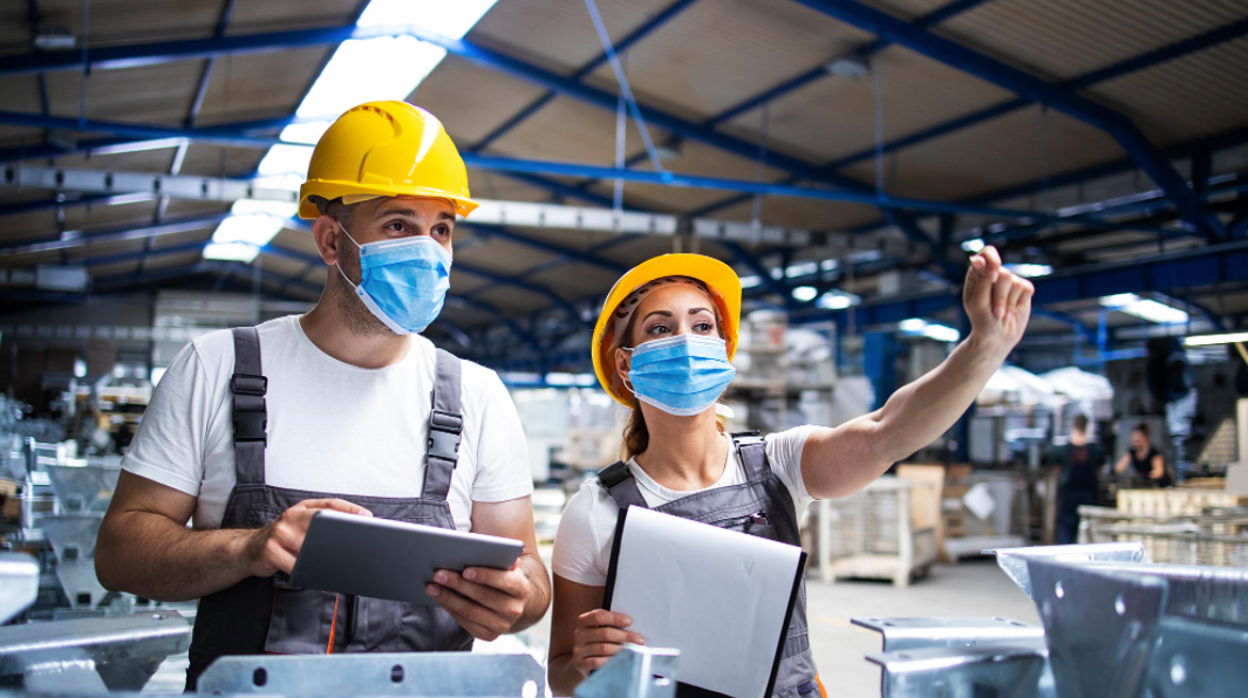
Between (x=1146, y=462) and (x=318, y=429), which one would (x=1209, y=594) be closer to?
(x=318, y=429)

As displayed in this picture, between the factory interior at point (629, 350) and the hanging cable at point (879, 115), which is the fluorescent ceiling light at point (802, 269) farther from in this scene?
the hanging cable at point (879, 115)

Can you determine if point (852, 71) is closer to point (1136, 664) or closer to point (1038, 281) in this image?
point (1038, 281)

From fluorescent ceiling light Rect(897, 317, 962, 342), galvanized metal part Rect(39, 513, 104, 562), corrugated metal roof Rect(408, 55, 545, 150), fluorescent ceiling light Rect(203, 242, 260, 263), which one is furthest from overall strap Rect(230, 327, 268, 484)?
fluorescent ceiling light Rect(897, 317, 962, 342)

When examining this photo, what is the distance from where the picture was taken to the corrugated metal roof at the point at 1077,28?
7734 mm

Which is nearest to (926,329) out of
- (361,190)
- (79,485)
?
(79,485)

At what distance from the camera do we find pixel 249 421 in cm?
179

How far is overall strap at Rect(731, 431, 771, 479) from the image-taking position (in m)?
2.14

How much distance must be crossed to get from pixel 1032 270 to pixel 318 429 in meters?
14.5

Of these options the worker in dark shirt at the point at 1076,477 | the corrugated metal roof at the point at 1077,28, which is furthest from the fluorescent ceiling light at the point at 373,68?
the worker in dark shirt at the point at 1076,477

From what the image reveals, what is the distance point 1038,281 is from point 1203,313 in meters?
6.92

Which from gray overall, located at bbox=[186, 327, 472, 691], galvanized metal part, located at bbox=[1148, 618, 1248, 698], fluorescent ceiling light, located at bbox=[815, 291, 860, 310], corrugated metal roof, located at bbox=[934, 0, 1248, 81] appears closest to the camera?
galvanized metal part, located at bbox=[1148, 618, 1248, 698]

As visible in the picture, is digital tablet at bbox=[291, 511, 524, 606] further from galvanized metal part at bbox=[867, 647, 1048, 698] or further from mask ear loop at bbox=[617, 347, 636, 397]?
mask ear loop at bbox=[617, 347, 636, 397]

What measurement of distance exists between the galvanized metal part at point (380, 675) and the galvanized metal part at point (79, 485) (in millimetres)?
4748

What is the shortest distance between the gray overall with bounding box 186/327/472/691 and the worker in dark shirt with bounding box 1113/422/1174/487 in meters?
10.3
